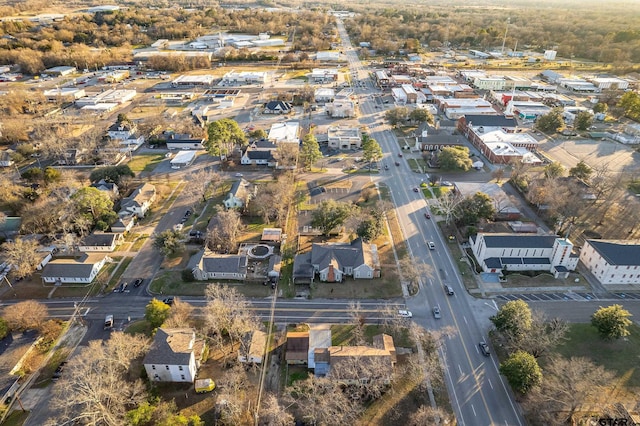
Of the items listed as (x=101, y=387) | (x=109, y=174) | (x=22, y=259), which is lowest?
(x=22, y=259)

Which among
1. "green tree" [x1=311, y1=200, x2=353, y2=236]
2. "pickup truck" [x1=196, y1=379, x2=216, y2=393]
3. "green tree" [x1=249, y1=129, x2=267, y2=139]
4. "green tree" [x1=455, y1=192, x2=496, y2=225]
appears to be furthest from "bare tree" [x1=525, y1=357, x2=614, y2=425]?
"green tree" [x1=249, y1=129, x2=267, y2=139]

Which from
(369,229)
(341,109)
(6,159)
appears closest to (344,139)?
(341,109)

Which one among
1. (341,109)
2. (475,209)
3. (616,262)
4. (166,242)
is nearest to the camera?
(616,262)

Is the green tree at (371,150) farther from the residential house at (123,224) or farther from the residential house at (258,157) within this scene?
the residential house at (123,224)

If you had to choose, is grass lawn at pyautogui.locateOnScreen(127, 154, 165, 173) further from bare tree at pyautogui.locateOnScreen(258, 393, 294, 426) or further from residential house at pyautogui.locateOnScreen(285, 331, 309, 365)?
Answer: bare tree at pyautogui.locateOnScreen(258, 393, 294, 426)

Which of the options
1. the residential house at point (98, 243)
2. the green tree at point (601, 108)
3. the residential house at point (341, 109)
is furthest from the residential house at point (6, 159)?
the green tree at point (601, 108)

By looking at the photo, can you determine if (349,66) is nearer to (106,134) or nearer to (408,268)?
(106,134)

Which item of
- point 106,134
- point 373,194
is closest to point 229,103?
point 106,134

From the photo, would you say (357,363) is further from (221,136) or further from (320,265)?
(221,136)
